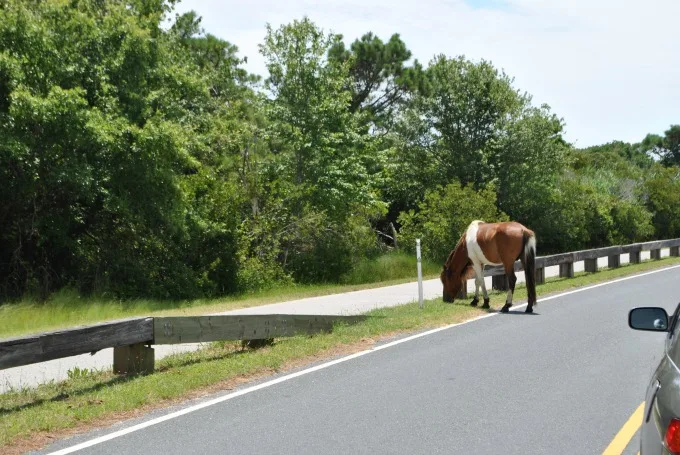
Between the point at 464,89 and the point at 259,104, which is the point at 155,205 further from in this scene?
the point at 464,89

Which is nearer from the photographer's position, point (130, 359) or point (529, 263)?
point (130, 359)

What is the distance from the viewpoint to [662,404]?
3473 mm

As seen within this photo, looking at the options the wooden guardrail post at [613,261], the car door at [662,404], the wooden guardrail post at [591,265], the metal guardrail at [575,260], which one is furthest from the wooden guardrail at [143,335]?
the wooden guardrail post at [613,261]

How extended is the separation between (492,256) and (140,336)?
396 inches

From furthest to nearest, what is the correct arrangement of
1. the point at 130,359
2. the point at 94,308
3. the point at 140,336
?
the point at 94,308 < the point at 130,359 < the point at 140,336

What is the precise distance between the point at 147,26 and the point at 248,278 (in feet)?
28.4

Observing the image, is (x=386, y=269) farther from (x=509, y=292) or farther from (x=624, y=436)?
(x=624, y=436)

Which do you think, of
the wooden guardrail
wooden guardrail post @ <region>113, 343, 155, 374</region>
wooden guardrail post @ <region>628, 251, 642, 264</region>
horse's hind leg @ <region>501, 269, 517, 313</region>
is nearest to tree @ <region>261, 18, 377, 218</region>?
wooden guardrail post @ <region>628, 251, 642, 264</region>

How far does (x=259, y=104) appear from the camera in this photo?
110 ft

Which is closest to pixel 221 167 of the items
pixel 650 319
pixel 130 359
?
pixel 130 359

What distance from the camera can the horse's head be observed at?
61.3ft

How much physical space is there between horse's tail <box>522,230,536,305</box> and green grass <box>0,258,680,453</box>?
2117 millimetres

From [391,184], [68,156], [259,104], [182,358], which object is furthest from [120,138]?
[391,184]

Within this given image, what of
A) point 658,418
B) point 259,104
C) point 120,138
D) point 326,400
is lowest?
point 326,400
